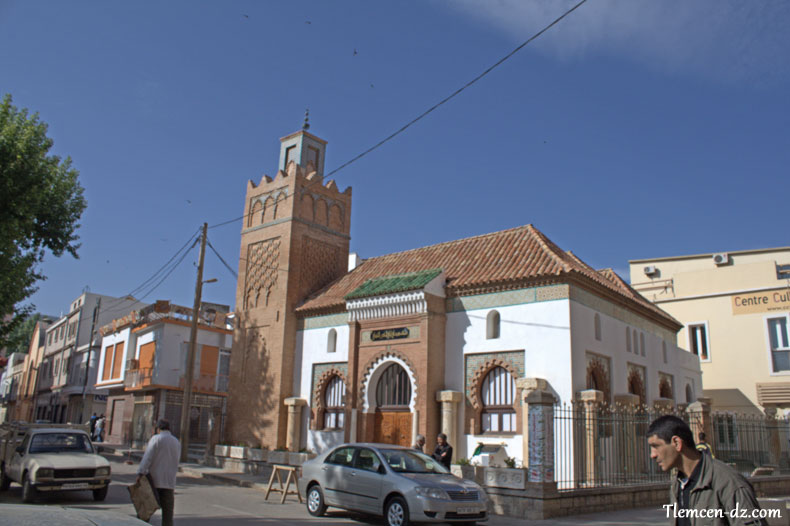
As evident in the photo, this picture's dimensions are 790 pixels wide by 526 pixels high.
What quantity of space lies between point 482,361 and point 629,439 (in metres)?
4.05

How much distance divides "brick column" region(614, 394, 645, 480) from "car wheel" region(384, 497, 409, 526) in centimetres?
592

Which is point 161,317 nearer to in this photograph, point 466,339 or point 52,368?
point 466,339

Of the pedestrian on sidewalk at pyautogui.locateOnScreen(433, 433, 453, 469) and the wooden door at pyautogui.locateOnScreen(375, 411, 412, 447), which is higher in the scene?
the wooden door at pyautogui.locateOnScreen(375, 411, 412, 447)

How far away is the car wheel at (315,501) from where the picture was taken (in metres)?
11.4

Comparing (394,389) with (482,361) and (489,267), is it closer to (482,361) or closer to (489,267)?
(482,361)

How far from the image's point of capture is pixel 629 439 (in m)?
15.4

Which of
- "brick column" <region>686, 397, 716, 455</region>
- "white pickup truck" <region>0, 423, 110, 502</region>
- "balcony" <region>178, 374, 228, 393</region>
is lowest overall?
"white pickup truck" <region>0, 423, 110, 502</region>

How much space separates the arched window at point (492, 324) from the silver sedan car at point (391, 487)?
606 centimetres

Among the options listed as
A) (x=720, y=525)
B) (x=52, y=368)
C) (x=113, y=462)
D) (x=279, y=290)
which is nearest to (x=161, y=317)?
(x=113, y=462)

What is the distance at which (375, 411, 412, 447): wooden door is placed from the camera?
58.1 feet

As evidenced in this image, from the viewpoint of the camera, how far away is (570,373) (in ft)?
49.6

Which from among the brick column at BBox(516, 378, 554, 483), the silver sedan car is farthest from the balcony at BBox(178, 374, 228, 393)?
the brick column at BBox(516, 378, 554, 483)

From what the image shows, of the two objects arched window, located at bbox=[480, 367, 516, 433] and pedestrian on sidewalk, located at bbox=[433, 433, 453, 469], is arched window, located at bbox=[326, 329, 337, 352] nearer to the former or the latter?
arched window, located at bbox=[480, 367, 516, 433]

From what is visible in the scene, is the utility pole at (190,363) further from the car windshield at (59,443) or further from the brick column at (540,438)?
the brick column at (540,438)
